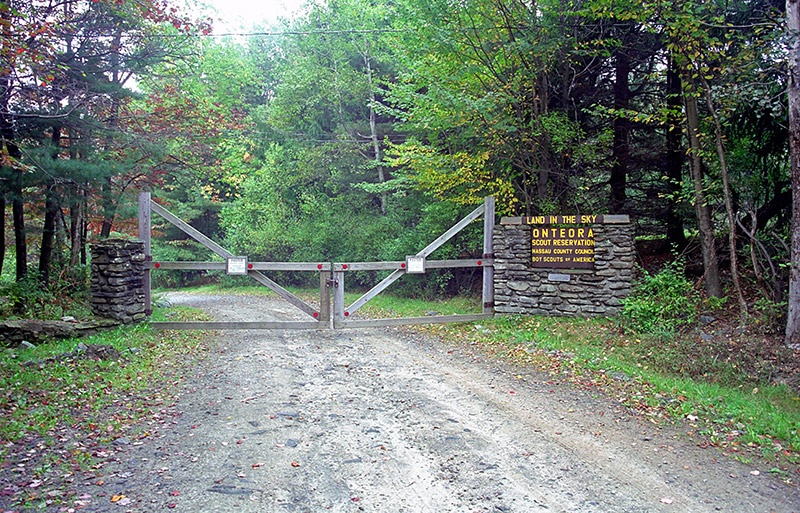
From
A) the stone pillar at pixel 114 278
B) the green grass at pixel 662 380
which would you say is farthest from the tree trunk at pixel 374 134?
the stone pillar at pixel 114 278

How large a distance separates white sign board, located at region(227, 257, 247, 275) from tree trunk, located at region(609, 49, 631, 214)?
8760 millimetres

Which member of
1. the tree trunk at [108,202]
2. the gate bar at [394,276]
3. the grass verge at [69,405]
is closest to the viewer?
the grass verge at [69,405]

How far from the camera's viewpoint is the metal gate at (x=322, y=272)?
929 centimetres

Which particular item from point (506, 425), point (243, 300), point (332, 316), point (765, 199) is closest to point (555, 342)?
point (506, 425)

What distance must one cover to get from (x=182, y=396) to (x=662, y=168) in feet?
39.3

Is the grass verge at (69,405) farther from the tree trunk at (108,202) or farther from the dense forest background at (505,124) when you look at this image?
the tree trunk at (108,202)

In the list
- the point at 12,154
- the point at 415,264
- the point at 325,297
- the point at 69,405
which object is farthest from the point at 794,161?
the point at 12,154

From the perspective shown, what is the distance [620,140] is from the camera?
1240 centimetres

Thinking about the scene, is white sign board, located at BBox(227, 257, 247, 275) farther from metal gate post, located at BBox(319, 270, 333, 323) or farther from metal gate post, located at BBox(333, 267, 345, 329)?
metal gate post, located at BBox(333, 267, 345, 329)

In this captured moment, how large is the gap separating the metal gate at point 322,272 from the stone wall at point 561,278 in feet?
1.07

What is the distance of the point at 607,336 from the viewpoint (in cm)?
838

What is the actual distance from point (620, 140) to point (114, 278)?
1145 centimetres

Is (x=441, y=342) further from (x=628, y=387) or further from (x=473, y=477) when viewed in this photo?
(x=473, y=477)

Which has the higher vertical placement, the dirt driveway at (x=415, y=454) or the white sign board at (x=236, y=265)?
the white sign board at (x=236, y=265)
